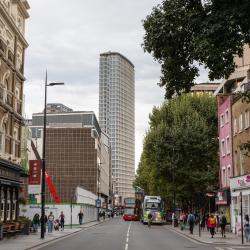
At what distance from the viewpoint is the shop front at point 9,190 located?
30.3m

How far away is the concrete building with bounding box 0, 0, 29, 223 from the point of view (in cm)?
3147

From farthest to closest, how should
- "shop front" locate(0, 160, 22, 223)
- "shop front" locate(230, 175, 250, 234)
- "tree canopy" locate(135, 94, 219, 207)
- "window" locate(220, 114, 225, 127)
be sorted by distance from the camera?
"tree canopy" locate(135, 94, 219, 207), "window" locate(220, 114, 225, 127), "shop front" locate(230, 175, 250, 234), "shop front" locate(0, 160, 22, 223)

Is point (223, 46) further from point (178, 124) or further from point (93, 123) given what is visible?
point (93, 123)

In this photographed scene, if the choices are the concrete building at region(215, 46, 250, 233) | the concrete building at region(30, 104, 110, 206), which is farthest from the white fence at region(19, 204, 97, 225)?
the concrete building at region(30, 104, 110, 206)

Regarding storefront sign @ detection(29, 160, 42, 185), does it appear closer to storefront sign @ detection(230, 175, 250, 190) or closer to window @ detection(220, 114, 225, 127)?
storefront sign @ detection(230, 175, 250, 190)

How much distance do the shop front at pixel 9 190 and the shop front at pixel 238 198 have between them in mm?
16384

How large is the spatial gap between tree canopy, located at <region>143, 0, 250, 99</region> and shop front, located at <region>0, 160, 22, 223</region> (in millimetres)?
15492

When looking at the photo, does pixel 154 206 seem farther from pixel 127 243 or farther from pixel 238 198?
pixel 127 243

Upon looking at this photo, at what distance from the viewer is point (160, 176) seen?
5656cm

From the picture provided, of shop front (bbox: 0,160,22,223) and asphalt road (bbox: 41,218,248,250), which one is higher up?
shop front (bbox: 0,160,22,223)

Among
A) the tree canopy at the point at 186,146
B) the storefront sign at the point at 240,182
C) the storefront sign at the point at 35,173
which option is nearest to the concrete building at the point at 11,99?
the storefront sign at the point at 35,173

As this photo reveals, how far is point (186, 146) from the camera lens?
168 feet

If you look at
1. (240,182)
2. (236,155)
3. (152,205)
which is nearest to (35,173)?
(240,182)

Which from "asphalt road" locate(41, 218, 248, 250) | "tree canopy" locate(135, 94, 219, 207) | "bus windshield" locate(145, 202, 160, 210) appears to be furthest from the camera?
"bus windshield" locate(145, 202, 160, 210)
